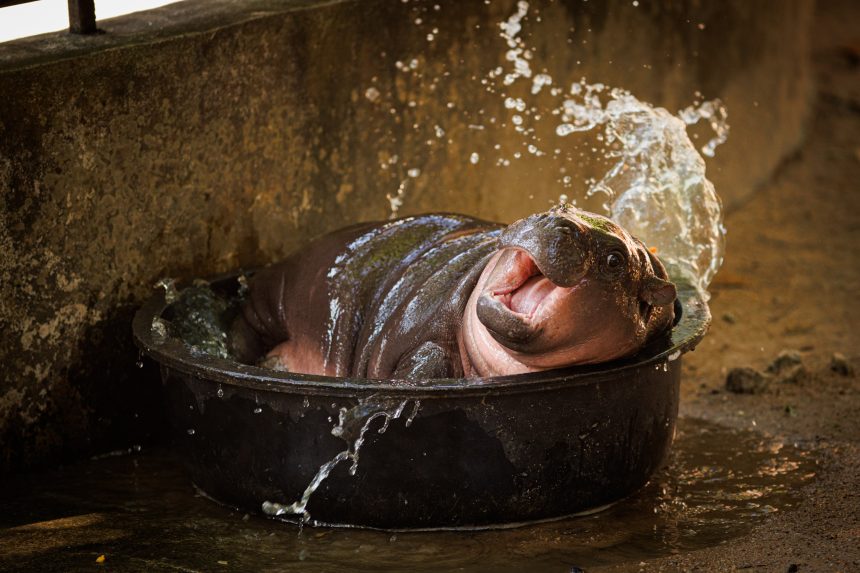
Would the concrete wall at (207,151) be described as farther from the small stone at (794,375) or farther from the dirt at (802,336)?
the small stone at (794,375)

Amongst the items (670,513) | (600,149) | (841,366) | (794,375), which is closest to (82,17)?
(600,149)

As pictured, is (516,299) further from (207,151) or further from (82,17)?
(82,17)

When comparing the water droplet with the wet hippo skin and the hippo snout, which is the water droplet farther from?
the hippo snout

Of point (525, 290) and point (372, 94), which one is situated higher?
point (372, 94)

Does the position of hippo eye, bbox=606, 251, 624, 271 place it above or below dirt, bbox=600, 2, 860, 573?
above

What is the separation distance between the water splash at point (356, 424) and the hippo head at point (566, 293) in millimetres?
370

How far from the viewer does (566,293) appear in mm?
4066

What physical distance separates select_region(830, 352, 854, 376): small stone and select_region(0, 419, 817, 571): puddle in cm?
97

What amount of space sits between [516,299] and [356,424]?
2.05 feet

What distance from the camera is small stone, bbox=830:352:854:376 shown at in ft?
19.5

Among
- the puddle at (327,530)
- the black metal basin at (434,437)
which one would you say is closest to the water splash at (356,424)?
the black metal basin at (434,437)

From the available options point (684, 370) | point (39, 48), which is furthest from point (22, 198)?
point (684, 370)

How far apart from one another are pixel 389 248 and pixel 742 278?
3002mm

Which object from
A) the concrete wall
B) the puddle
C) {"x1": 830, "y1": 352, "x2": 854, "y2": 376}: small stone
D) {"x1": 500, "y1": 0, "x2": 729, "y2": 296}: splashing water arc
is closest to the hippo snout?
the puddle
